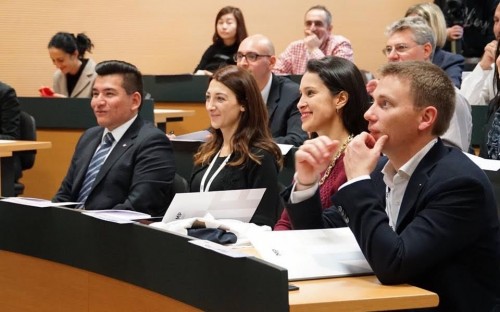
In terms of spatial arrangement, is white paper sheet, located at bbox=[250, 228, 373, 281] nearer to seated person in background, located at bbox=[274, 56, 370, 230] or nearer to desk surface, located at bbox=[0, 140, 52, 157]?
seated person in background, located at bbox=[274, 56, 370, 230]

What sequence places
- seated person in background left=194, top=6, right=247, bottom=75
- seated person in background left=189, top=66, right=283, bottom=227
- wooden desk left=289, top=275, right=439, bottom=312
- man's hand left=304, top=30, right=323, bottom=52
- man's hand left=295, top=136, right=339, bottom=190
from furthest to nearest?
1. seated person in background left=194, top=6, right=247, bottom=75
2. man's hand left=304, top=30, right=323, bottom=52
3. seated person in background left=189, top=66, right=283, bottom=227
4. man's hand left=295, top=136, right=339, bottom=190
5. wooden desk left=289, top=275, right=439, bottom=312

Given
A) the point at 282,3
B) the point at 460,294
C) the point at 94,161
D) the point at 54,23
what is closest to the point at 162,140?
the point at 94,161

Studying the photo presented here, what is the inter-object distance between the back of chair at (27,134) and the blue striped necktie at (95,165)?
2.10 metres

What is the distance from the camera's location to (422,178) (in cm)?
244

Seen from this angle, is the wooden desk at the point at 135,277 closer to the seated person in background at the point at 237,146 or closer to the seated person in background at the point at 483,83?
the seated person in background at the point at 237,146

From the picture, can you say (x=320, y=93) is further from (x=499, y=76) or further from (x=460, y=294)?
(x=499, y=76)

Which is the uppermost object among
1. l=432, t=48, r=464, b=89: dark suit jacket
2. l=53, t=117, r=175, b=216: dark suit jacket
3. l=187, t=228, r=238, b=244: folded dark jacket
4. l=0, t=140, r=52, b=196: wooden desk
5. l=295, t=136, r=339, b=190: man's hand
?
l=295, t=136, r=339, b=190: man's hand

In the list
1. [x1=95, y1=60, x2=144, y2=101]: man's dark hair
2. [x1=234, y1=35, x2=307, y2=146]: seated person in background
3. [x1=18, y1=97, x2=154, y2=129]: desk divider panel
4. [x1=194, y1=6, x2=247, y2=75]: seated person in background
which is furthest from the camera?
[x1=194, y1=6, x2=247, y2=75]: seated person in background

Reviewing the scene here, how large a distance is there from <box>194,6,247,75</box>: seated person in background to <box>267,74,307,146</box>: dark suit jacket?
7.91ft

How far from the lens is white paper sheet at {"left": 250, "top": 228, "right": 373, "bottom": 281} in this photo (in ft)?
7.73

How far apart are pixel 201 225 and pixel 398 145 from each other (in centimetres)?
77

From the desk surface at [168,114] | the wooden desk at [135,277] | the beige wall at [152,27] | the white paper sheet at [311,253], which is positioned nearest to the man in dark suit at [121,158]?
the wooden desk at [135,277]

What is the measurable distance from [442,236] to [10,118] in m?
4.82

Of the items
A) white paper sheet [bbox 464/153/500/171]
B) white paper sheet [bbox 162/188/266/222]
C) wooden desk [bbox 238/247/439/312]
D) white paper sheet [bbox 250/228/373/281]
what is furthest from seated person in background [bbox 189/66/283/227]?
wooden desk [bbox 238/247/439/312]
